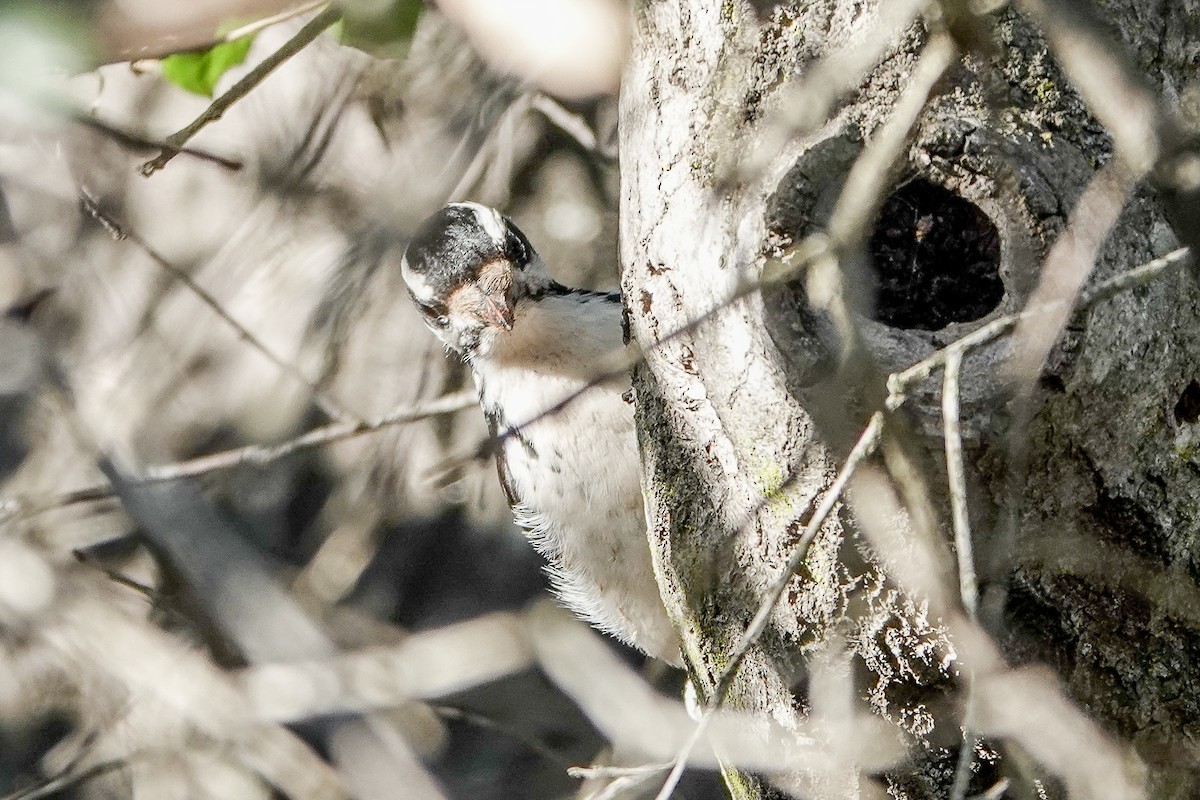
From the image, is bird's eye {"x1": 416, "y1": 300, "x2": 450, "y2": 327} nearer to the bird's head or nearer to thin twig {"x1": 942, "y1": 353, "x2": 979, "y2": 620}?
the bird's head

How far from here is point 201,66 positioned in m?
2.42

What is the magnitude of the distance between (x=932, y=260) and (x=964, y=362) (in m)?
0.19

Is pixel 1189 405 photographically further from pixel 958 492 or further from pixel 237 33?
pixel 237 33

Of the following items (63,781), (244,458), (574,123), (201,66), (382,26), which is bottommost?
(63,781)

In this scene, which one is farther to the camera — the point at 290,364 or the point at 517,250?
the point at 290,364

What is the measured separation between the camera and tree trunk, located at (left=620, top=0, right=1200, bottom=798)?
1.47m

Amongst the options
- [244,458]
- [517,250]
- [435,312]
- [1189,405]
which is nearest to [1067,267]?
[1189,405]

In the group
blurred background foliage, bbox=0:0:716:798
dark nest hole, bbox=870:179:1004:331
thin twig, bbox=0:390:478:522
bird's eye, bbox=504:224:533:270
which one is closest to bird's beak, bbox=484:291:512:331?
bird's eye, bbox=504:224:533:270

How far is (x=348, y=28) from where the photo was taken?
2.35m

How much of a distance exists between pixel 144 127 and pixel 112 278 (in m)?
0.52

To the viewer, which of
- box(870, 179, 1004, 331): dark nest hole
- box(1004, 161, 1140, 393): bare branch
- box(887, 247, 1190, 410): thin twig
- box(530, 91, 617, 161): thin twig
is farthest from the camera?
box(530, 91, 617, 161): thin twig

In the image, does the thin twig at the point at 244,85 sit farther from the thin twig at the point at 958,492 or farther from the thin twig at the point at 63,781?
the thin twig at the point at 63,781

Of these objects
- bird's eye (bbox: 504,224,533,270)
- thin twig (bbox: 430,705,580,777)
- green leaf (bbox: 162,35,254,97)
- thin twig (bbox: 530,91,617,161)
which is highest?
thin twig (bbox: 530,91,617,161)

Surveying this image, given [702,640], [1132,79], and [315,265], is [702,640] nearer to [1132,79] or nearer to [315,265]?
[1132,79]
